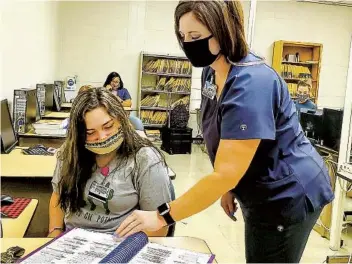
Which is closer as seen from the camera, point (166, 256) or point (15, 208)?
point (166, 256)

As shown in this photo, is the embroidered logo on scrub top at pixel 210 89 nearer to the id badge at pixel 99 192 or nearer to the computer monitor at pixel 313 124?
the id badge at pixel 99 192

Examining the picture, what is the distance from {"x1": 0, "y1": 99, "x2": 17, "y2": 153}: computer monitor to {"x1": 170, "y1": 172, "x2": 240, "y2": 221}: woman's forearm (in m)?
2.02

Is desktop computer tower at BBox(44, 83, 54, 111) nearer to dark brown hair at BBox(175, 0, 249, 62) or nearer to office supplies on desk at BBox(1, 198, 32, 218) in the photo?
office supplies on desk at BBox(1, 198, 32, 218)

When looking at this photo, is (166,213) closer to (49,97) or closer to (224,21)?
(224,21)

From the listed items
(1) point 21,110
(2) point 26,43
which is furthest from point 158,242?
(2) point 26,43

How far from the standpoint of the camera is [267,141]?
3.92 feet

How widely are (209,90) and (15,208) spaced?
3.49 feet

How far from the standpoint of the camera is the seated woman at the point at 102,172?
1.58 meters

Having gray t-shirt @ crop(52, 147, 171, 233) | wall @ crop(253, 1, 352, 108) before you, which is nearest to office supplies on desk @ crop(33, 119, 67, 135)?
gray t-shirt @ crop(52, 147, 171, 233)

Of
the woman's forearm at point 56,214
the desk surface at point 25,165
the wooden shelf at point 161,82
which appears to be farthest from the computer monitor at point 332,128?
the wooden shelf at point 161,82

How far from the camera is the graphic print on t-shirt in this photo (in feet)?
5.16

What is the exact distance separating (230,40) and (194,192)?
0.41 metres

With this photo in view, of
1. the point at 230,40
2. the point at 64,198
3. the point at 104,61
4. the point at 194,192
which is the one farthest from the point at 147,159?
the point at 104,61

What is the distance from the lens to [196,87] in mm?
7496
